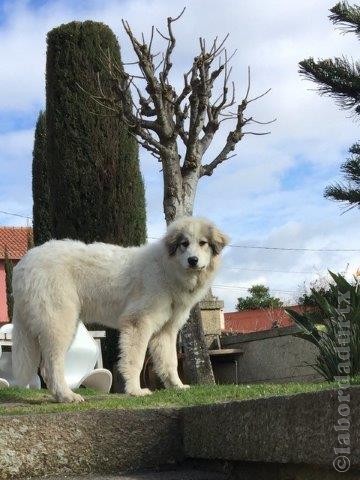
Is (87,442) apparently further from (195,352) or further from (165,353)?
(195,352)

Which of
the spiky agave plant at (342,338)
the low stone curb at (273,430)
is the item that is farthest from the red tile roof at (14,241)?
the low stone curb at (273,430)

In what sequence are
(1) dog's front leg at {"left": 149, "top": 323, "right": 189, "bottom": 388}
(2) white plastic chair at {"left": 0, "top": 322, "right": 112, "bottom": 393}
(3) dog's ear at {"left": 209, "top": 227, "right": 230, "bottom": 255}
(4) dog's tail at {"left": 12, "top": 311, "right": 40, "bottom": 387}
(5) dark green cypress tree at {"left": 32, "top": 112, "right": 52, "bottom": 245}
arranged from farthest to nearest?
1. (5) dark green cypress tree at {"left": 32, "top": 112, "right": 52, "bottom": 245}
2. (2) white plastic chair at {"left": 0, "top": 322, "right": 112, "bottom": 393}
3. (1) dog's front leg at {"left": 149, "top": 323, "right": 189, "bottom": 388}
4. (3) dog's ear at {"left": 209, "top": 227, "right": 230, "bottom": 255}
5. (4) dog's tail at {"left": 12, "top": 311, "right": 40, "bottom": 387}

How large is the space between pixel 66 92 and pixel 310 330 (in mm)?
8419

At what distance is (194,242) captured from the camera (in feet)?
20.6

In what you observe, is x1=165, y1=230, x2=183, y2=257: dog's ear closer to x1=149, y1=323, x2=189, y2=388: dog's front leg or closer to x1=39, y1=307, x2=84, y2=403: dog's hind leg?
x1=149, y1=323, x2=189, y2=388: dog's front leg

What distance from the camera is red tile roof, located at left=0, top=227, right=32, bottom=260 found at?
119ft

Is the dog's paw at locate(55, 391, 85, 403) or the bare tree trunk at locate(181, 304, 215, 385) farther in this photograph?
the bare tree trunk at locate(181, 304, 215, 385)

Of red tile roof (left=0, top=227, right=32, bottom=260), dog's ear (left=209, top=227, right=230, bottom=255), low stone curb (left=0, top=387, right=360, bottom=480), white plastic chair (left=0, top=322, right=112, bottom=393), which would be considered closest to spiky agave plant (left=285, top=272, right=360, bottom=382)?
dog's ear (left=209, top=227, right=230, bottom=255)

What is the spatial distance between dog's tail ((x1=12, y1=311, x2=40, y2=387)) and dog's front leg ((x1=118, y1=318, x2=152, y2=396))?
2.25 ft

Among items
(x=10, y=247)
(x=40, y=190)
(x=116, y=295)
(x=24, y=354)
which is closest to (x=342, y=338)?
(x=116, y=295)

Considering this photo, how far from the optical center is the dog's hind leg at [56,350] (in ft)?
18.6

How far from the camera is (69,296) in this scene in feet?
19.5

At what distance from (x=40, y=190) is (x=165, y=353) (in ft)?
36.6

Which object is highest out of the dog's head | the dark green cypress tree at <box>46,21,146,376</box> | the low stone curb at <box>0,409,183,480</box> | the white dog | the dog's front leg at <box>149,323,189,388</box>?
the dark green cypress tree at <box>46,21,146,376</box>
